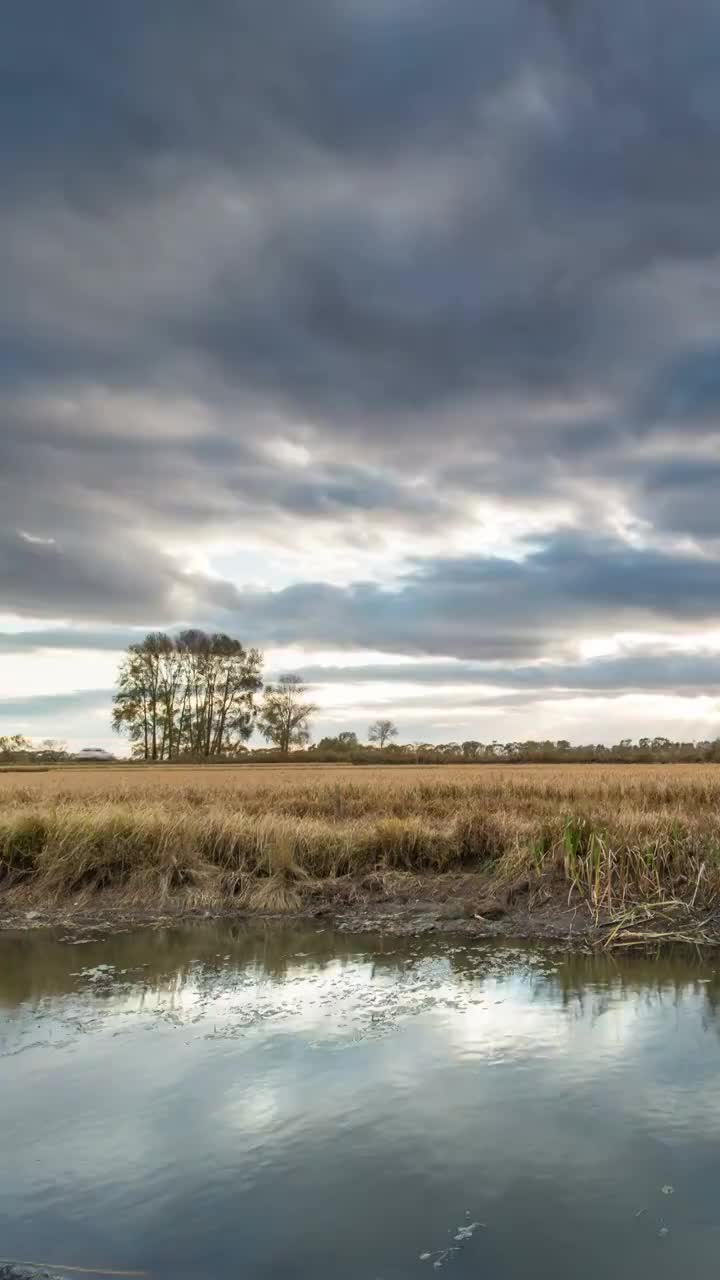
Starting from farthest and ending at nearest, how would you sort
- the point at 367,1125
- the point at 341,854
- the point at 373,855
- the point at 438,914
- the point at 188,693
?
1. the point at 188,693
2. the point at 373,855
3. the point at 341,854
4. the point at 438,914
5. the point at 367,1125

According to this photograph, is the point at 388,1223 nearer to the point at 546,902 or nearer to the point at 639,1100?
the point at 639,1100

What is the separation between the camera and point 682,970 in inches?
357

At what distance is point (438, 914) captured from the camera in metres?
12.0

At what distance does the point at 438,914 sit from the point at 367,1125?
6904 mm

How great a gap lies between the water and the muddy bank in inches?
74.8

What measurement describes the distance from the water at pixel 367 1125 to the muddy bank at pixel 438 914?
1901mm

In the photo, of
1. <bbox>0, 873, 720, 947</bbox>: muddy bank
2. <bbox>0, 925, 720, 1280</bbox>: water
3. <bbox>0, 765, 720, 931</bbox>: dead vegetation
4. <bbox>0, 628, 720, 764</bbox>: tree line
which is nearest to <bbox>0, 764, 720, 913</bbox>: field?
<bbox>0, 765, 720, 931</bbox>: dead vegetation

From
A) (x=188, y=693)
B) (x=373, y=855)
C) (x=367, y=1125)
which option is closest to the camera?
(x=367, y=1125)

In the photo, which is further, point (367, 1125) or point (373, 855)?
point (373, 855)

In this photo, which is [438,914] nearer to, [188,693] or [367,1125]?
[367,1125]

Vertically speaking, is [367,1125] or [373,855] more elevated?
[373,855]

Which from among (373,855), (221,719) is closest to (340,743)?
(221,719)

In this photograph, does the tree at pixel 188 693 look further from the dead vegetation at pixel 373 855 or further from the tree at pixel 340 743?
the dead vegetation at pixel 373 855

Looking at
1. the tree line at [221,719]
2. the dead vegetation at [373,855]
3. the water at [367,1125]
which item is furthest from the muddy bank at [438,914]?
the tree line at [221,719]
